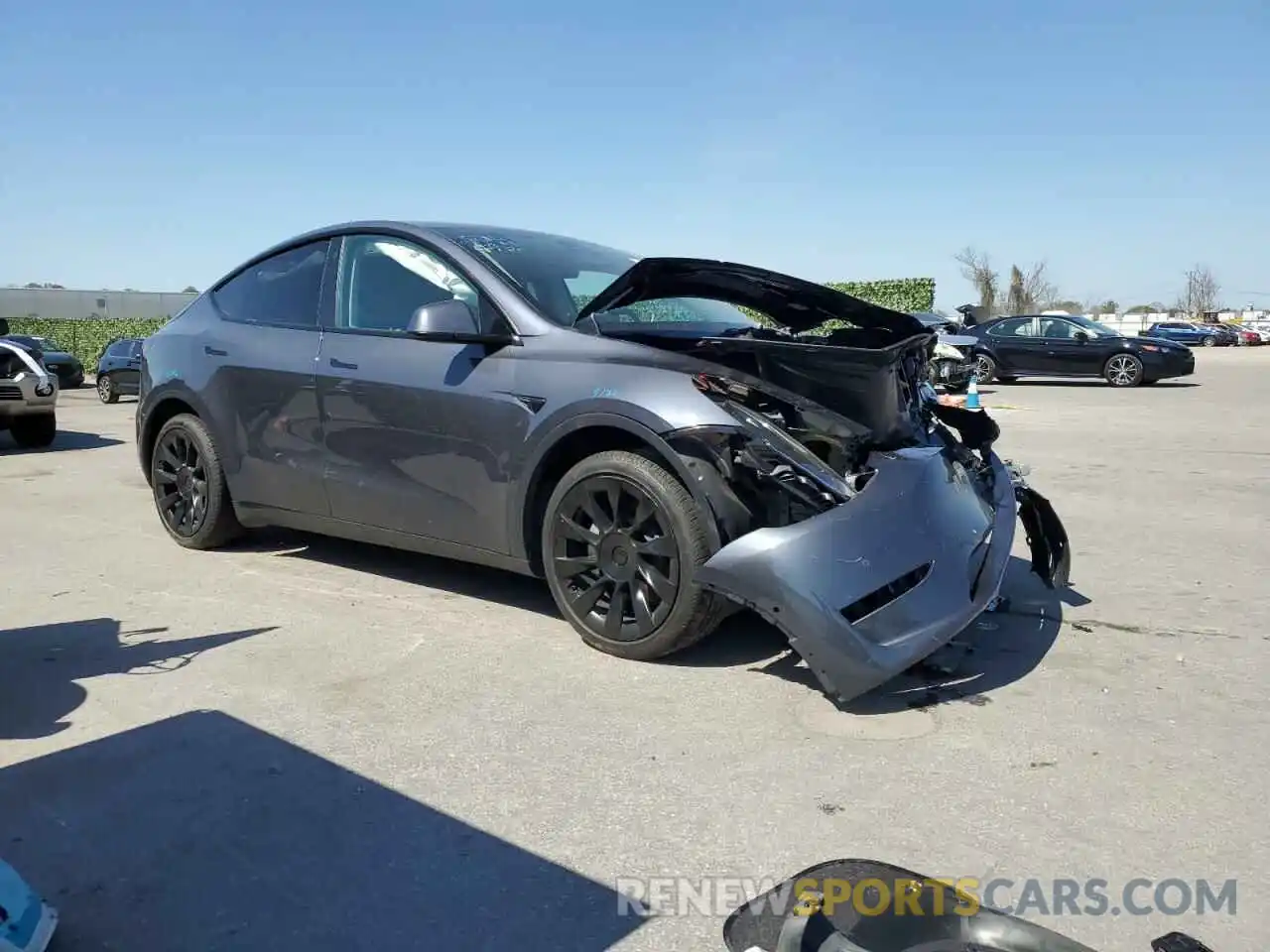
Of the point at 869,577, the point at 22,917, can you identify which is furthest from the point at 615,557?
the point at 22,917

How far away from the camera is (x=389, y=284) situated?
4.70 m

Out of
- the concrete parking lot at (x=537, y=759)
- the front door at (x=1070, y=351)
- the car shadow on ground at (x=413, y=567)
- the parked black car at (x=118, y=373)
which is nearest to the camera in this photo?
the concrete parking lot at (x=537, y=759)

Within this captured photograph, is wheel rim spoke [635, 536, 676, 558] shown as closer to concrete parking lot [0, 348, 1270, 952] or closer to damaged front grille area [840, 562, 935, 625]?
concrete parking lot [0, 348, 1270, 952]

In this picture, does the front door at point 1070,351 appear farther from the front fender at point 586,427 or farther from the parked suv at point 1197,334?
the parked suv at point 1197,334

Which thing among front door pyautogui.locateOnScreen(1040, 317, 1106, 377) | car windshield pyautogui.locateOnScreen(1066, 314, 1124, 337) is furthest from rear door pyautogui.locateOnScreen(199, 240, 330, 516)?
car windshield pyautogui.locateOnScreen(1066, 314, 1124, 337)

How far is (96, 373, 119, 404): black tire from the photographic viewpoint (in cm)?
1984

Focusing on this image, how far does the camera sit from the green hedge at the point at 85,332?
34.0m

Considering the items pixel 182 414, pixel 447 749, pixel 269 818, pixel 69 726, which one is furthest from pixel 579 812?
pixel 182 414

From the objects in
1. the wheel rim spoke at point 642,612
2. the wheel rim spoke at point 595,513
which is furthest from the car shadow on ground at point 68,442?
the wheel rim spoke at point 642,612

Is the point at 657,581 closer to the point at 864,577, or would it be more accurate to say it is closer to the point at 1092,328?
the point at 864,577

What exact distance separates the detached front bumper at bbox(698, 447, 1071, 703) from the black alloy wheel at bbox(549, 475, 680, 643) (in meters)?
0.28

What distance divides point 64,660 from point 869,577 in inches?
124

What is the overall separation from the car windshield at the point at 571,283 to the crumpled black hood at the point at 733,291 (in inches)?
3.5

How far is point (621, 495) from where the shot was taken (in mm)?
3783
